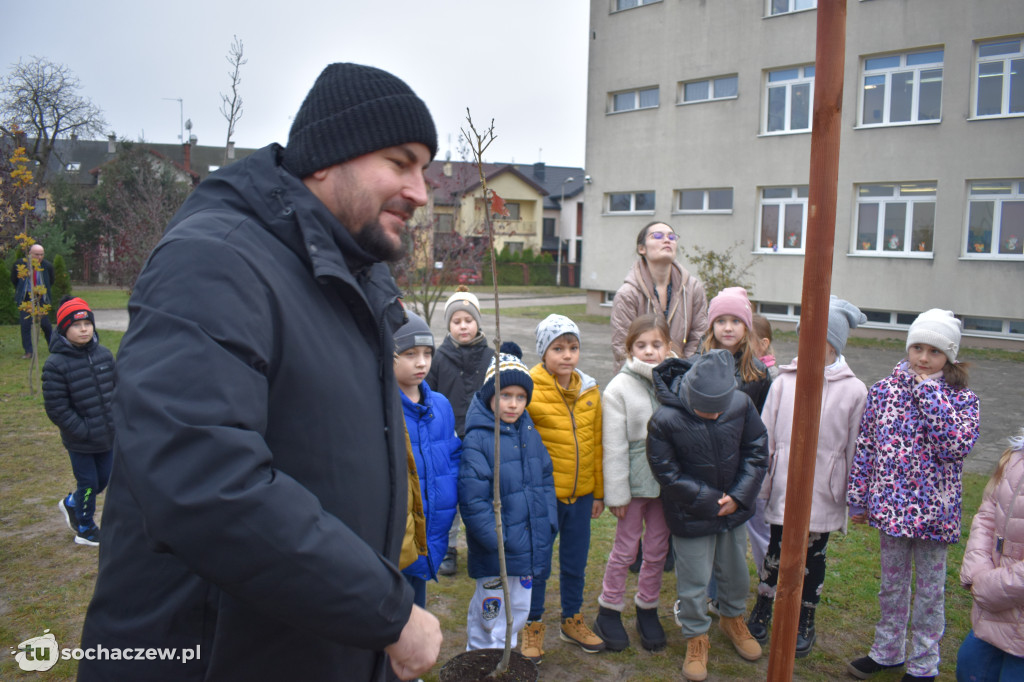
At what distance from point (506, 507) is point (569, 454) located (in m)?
0.55

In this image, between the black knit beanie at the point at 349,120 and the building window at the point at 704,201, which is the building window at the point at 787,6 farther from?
the black knit beanie at the point at 349,120

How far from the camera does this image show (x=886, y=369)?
43.0 ft

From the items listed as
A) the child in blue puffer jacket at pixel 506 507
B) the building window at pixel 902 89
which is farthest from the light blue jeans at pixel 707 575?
the building window at pixel 902 89

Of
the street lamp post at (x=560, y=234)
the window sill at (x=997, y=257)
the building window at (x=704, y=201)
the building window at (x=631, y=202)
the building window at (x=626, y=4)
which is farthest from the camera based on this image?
the street lamp post at (x=560, y=234)

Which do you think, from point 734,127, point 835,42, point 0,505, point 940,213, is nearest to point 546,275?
point 734,127

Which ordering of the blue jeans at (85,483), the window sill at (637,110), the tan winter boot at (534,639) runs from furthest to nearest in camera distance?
the window sill at (637,110) → the blue jeans at (85,483) → the tan winter boot at (534,639)

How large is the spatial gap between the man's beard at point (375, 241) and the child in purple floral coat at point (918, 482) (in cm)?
291

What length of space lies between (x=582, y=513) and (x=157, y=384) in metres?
3.22

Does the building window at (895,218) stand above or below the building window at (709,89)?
below

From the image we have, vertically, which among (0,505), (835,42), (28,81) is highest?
(28,81)

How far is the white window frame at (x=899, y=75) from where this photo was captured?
54.4 feet

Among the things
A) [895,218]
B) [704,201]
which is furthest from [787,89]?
[895,218]

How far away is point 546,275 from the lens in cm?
4338

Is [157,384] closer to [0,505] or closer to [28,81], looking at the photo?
[0,505]
